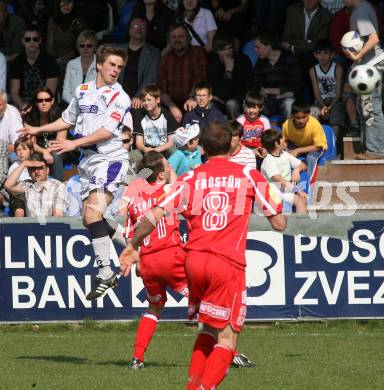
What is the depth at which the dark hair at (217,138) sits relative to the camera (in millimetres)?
7527

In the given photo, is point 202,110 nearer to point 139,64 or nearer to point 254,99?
point 254,99

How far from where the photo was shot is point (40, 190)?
14.1m

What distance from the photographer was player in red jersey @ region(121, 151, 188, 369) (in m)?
9.89

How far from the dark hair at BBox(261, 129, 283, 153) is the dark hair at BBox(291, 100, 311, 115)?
638 mm

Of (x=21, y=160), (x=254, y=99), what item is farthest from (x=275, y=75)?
(x=21, y=160)

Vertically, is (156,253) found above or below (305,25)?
below

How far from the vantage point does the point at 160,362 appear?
10430mm

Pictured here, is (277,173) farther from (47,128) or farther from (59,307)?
(47,128)

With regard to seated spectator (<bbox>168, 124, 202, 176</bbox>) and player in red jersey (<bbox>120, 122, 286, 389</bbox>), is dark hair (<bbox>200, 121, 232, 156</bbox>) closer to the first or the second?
player in red jersey (<bbox>120, 122, 286, 389</bbox>)

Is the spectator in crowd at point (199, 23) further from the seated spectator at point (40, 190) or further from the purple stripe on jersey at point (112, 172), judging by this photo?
the purple stripe on jersey at point (112, 172)

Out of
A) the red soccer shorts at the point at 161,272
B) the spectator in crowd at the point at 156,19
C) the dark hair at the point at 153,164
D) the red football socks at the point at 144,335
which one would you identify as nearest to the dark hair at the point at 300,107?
the spectator in crowd at the point at 156,19

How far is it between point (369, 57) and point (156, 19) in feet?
12.6

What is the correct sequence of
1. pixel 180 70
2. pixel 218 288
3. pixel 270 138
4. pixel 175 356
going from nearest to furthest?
pixel 218 288 → pixel 175 356 → pixel 270 138 → pixel 180 70

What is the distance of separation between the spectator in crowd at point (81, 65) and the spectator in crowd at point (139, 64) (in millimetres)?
591
